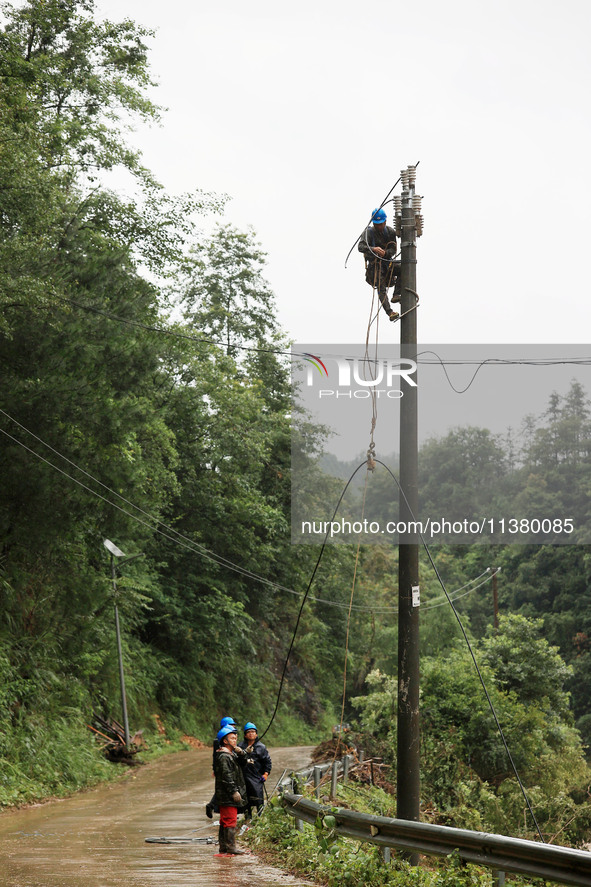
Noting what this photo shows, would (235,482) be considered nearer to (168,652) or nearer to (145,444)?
(168,652)

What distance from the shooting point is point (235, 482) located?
3312cm

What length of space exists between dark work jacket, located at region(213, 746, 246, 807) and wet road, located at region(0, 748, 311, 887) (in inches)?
23.0

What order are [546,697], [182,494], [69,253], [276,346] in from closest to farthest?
[69,253]
[546,697]
[182,494]
[276,346]

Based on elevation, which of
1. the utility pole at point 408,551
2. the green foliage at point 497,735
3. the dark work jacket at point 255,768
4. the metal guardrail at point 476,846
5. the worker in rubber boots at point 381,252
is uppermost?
the worker in rubber boots at point 381,252

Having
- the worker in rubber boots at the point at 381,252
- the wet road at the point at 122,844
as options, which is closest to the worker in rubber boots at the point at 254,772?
the wet road at the point at 122,844

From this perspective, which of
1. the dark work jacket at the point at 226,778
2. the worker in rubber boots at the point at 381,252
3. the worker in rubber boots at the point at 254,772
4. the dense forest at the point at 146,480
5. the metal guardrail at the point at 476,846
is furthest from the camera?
the dense forest at the point at 146,480

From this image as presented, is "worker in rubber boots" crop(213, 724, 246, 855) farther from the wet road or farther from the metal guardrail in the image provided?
the metal guardrail

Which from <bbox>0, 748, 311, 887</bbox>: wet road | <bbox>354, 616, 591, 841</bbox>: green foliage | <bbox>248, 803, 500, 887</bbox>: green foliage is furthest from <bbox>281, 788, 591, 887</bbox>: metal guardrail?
<bbox>354, 616, 591, 841</bbox>: green foliage

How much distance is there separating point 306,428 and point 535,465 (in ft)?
30.0

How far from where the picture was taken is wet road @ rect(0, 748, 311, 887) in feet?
24.7

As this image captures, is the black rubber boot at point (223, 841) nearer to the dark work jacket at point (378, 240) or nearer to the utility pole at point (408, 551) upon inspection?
the utility pole at point (408, 551)

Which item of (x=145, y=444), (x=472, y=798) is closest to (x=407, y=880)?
(x=472, y=798)

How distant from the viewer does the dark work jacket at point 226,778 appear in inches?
379

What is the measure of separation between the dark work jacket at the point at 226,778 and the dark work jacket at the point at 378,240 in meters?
5.92
